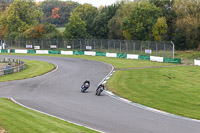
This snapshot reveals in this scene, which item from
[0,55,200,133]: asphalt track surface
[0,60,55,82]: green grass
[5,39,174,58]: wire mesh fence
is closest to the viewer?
[0,55,200,133]: asphalt track surface

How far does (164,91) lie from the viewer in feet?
78.7

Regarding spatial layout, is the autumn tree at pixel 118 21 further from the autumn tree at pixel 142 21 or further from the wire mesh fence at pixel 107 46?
the wire mesh fence at pixel 107 46

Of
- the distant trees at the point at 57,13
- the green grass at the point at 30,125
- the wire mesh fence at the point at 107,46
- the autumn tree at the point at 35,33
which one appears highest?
the distant trees at the point at 57,13

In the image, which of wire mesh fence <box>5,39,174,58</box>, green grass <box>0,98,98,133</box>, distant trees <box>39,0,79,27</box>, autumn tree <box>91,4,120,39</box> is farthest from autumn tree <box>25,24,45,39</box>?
distant trees <box>39,0,79,27</box>

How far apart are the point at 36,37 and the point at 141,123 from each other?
73.4 m

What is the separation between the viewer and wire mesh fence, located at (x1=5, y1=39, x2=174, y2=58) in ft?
174

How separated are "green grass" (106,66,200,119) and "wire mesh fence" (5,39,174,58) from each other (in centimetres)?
1836

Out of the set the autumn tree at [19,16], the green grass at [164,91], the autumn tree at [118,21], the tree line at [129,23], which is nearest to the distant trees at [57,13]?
the tree line at [129,23]

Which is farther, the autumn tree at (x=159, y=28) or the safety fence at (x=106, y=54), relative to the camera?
the autumn tree at (x=159, y=28)

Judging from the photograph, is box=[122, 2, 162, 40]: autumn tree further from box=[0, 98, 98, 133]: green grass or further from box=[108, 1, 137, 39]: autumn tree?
box=[0, 98, 98, 133]: green grass

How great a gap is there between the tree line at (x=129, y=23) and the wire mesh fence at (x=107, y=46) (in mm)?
6293

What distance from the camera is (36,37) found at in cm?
8419

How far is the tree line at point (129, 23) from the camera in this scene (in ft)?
239

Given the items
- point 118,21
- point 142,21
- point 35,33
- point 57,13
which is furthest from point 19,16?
point 57,13
